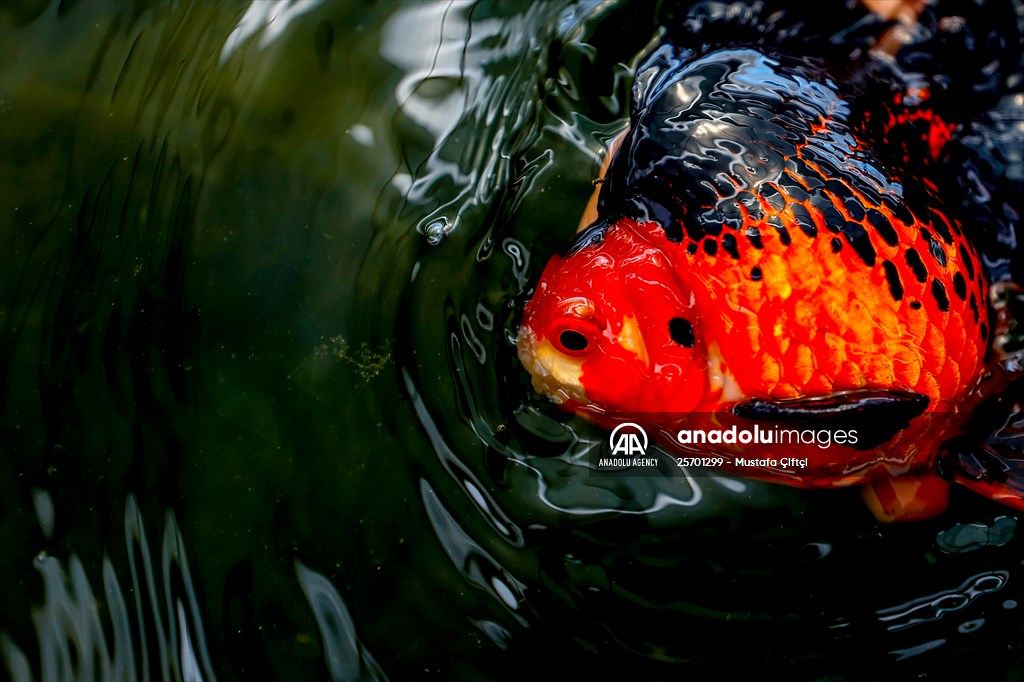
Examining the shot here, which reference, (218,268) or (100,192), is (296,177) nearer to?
(218,268)

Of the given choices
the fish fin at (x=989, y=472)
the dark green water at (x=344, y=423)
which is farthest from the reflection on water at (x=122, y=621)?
the fish fin at (x=989, y=472)

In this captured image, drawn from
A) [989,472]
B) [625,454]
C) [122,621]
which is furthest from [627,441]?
[122,621]

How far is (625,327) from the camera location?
138 cm

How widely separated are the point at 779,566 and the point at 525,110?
46.3 inches

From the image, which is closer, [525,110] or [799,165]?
[799,165]

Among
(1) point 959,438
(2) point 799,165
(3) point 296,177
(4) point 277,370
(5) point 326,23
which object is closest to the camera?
(2) point 799,165

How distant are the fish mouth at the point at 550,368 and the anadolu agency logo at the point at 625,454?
0.12m

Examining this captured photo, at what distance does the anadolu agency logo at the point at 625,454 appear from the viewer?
1.58m

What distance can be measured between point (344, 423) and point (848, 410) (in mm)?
999

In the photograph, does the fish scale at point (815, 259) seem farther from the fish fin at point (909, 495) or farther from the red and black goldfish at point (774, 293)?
the fish fin at point (909, 495)

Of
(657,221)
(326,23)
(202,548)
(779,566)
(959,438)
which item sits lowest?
(779,566)

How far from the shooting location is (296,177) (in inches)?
72.7

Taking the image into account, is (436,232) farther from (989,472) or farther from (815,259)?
(989,472)

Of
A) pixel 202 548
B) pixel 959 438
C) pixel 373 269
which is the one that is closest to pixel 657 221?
pixel 373 269
